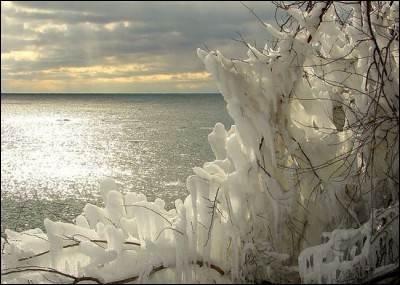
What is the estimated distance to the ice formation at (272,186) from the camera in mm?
6402

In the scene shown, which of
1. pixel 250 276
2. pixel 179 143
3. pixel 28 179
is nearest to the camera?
pixel 250 276

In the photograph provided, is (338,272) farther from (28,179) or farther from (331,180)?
(28,179)

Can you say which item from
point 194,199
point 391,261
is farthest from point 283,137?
point 391,261

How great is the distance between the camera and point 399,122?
20.3 ft

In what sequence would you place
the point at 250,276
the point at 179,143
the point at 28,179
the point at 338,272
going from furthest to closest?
1. the point at 179,143
2. the point at 28,179
3. the point at 250,276
4. the point at 338,272

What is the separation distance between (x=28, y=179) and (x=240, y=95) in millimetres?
17199

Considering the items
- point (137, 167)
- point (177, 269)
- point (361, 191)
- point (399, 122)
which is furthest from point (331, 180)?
point (137, 167)

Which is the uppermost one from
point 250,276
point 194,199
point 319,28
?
point 319,28

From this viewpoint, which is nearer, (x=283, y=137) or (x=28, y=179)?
(x=283, y=137)

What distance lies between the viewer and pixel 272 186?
21.7 feet

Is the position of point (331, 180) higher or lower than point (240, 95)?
lower

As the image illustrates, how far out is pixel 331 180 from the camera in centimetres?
673

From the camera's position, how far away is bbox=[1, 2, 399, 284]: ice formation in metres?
6.40

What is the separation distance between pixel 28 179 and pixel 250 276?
676 inches
